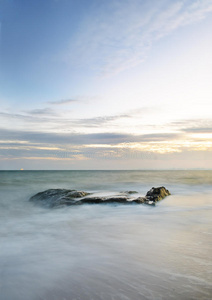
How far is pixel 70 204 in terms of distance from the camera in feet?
32.9

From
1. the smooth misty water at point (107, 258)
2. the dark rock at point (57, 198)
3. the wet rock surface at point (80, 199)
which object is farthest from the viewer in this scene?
the dark rock at point (57, 198)

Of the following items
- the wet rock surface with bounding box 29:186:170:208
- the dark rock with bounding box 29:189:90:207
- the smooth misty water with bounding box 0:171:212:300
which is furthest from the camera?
the dark rock with bounding box 29:189:90:207

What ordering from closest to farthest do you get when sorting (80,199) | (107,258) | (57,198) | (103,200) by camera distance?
(107,258) → (103,200) → (80,199) → (57,198)

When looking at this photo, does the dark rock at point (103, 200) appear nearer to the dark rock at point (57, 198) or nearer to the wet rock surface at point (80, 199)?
the wet rock surface at point (80, 199)

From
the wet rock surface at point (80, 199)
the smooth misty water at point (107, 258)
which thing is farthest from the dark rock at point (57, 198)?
the smooth misty water at point (107, 258)

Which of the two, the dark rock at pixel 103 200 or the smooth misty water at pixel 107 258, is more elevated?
the dark rock at pixel 103 200

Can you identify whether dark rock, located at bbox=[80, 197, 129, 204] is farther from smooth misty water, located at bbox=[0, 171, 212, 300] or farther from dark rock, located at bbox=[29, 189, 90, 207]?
smooth misty water, located at bbox=[0, 171, 212, 300]

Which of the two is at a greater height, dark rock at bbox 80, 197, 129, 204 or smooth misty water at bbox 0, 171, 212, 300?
dark rock at bbox 80, 197, 129, 204

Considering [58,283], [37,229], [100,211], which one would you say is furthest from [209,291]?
[100,211]

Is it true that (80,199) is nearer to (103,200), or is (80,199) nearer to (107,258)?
(103,200)

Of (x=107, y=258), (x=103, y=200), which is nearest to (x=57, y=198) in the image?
(x=103, y=200)

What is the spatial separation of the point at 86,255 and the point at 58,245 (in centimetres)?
98

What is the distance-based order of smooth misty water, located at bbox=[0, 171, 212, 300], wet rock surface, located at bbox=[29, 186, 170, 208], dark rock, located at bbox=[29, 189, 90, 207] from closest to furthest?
smooth misty water, located at bbox=[0, 171, 212, 300] → wet rock surface, located at bbox=[29, 186, 170, 208] → dark rock, located at bbox=[29, 189, 90, 207]

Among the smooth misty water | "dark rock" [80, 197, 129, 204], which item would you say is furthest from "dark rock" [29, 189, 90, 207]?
the smooth misty water
